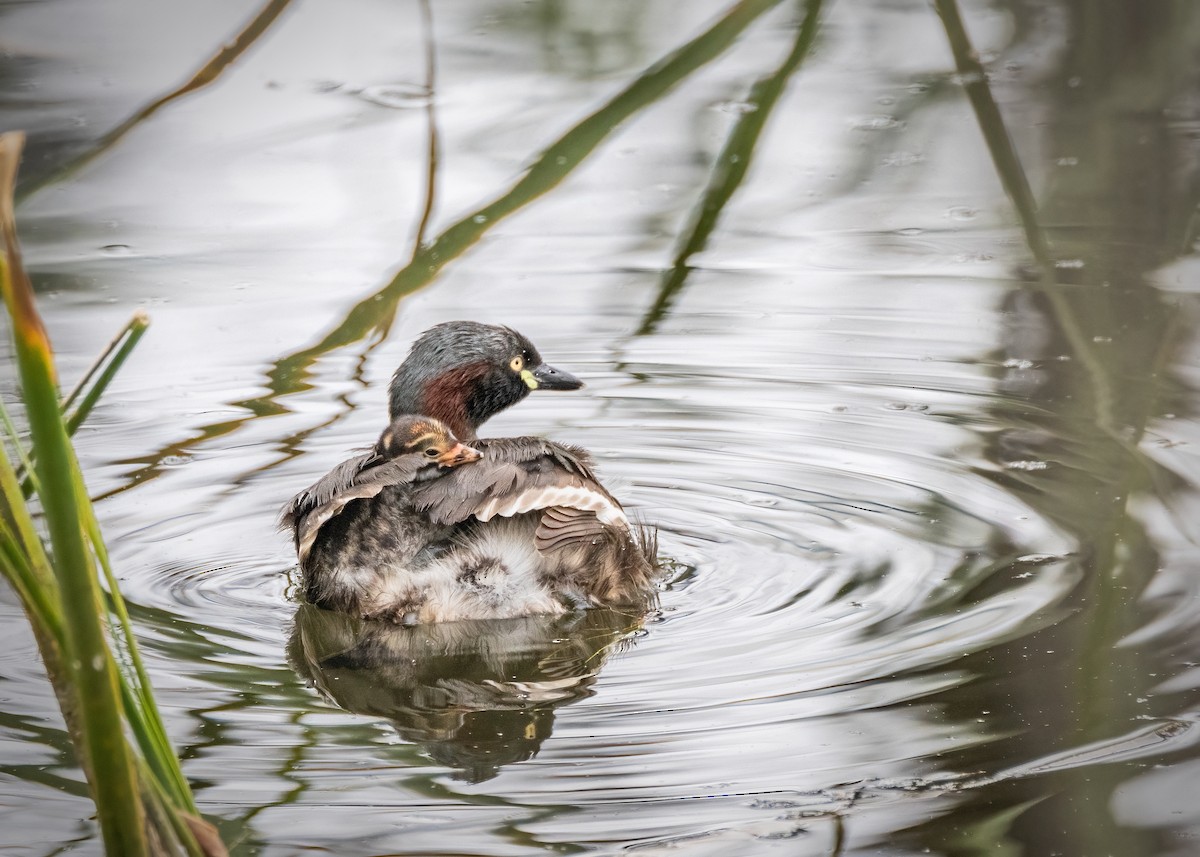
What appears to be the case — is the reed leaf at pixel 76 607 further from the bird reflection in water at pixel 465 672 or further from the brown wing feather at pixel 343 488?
the brown wing feather at pixel 343 488

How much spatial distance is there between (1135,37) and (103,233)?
5.32 metres

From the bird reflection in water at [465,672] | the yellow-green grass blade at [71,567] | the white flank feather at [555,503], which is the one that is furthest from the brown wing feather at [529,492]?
the yellow-green grass blade at [71,567]

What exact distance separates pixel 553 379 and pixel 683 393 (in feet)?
2.30

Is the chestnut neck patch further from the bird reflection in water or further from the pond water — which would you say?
the bird reflection in water

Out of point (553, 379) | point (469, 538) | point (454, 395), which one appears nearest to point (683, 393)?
point (553, 379)

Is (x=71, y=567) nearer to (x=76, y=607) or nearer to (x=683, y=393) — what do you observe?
(x=76, y=607)

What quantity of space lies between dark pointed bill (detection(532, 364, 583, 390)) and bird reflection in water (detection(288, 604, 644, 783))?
3.33 feet

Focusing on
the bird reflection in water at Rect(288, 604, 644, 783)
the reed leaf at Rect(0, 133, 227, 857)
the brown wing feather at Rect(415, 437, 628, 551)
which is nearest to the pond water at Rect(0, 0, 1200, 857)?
the bird reflection in water at Rect(288, 604, 644, 783)

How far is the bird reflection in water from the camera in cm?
328

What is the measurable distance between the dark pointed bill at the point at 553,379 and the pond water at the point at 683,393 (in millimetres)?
285

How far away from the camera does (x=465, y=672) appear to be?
3.71 metres

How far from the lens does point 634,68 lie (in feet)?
27.9

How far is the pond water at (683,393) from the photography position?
296 centimetres

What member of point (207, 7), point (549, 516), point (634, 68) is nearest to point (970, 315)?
point (549, 516)
